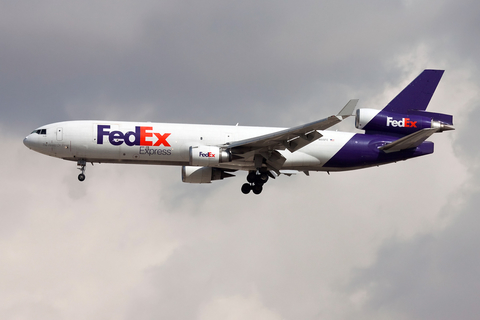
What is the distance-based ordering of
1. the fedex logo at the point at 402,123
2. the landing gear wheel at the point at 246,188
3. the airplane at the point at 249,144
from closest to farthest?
the airplane at the point at 249,144 → the landing gear wheel at the point at 246,188 → the fedex logo at the point at 402,123

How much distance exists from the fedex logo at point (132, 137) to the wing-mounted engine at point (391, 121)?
1528 centimetres

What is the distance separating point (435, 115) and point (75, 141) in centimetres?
2784

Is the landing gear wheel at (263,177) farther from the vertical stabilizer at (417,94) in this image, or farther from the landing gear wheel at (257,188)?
the vertical stabilizer at (417,94)

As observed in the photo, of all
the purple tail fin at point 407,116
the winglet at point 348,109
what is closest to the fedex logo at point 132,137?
the winglet at point 348,109

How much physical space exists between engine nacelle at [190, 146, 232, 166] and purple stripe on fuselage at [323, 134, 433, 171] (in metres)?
8.90

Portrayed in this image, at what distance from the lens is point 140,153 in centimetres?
5259

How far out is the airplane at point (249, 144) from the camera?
5175cm

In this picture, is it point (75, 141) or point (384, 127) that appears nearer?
point (75, 141)

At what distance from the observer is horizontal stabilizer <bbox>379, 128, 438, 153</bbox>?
52.2 meters

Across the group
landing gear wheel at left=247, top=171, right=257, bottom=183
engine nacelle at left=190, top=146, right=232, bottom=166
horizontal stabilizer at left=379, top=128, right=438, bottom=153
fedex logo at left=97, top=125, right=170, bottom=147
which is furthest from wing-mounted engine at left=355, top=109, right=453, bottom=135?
fedex logo at left=97, top=125, right=170, bottom=147

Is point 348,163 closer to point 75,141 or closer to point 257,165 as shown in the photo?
point 257,165

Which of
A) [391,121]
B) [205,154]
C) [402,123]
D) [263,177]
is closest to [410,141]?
[402,123]

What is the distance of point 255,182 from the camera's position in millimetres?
55062

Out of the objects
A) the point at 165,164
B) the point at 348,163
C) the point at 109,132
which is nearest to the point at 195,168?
the point at 165,164
